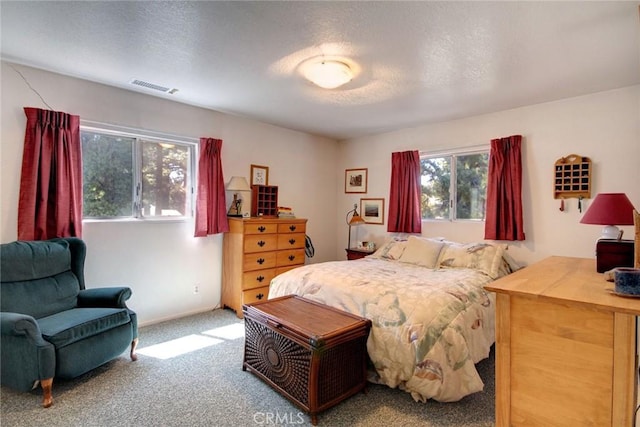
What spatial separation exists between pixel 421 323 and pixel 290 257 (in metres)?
2.31

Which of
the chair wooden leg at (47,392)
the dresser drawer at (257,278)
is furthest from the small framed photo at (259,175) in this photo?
the chair wooden leg at (47,392)

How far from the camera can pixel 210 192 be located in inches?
145

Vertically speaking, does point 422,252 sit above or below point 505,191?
below

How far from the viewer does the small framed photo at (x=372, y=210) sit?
4777 millimetres

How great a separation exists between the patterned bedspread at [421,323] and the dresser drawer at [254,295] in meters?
1.05

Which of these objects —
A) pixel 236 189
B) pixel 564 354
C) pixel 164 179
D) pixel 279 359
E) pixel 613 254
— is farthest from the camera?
pixel 236 189

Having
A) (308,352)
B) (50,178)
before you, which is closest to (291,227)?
(308,352)

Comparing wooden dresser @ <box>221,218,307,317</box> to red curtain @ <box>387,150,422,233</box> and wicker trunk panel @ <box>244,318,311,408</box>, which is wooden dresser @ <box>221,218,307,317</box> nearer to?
wicker trunk panel @ <box>244,318,311,408</box>

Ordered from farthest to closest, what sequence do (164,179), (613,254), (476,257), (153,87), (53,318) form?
(164,179) < (476,257) < (153,87) < (53,318) < (613,254)

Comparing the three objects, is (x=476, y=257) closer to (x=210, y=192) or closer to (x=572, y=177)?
(x=572, y=177)

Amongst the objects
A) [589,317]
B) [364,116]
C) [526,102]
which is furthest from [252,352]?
[526,102]

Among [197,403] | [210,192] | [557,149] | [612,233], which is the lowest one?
[197,403]

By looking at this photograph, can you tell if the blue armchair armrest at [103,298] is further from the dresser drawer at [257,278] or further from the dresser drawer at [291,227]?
the dresser drawer at [291,227]

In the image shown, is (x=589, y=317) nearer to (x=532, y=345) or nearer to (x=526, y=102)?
(x=532, y=345)
